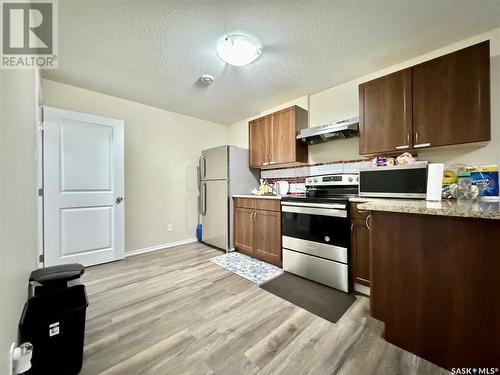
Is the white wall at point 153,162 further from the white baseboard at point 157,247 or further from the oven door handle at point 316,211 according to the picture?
the oven door handle at point 316,211

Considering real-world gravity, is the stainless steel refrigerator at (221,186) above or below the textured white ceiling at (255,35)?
below

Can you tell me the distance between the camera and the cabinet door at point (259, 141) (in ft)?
10.4

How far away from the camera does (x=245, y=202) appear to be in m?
3.04

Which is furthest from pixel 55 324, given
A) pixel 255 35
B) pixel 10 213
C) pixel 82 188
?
pixel 255 35

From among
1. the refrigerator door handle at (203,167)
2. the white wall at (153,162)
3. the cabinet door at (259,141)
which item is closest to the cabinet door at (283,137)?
the cabinet door at (259,141)

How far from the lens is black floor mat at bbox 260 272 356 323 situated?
5.58ft

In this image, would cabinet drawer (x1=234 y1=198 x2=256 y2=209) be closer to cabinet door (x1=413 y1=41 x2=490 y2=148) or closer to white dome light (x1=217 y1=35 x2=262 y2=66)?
white dome light (x1=217 y1=35 x2=262 y2=66)

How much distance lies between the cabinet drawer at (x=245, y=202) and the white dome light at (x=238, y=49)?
1.75m

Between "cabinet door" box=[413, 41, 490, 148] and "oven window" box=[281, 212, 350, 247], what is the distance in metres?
1.06

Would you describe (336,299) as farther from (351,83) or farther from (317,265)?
(351,83)

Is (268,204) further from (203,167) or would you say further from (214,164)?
(203,167)

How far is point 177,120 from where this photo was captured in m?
3.64

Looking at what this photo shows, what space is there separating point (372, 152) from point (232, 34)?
1.81 metres

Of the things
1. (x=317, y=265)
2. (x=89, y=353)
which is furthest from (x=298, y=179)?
(x=89, y=353)
